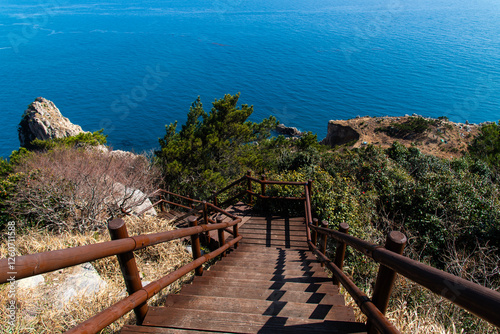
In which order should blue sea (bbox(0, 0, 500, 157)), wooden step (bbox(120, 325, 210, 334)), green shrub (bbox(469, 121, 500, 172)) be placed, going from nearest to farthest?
wooden step (bbox(120, 325, 210, 334)) < green shrub (bbox(469, 121, 500, 172)) < blue sea (bbox(0, 0, 500, 157))

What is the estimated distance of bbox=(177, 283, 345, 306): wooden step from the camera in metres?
3.21

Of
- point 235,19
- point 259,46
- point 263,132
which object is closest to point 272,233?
point 263,132

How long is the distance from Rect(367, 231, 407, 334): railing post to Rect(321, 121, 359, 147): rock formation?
4052 cm

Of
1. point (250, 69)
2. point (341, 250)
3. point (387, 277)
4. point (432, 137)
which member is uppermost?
point (387, 277)

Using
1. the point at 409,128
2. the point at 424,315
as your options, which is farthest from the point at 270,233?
the point at 409,128

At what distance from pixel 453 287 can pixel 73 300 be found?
4358 mm

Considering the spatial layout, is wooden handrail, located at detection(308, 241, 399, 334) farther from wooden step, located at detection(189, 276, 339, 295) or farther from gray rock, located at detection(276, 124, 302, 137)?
gray rock, located at detection(276, 124, 302, 137)

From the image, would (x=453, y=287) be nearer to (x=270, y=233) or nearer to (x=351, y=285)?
(x=351, y=285)

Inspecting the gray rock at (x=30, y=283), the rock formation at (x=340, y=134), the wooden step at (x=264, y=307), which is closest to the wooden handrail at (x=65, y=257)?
the wooden step at (x=264, y=307)

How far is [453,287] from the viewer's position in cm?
134

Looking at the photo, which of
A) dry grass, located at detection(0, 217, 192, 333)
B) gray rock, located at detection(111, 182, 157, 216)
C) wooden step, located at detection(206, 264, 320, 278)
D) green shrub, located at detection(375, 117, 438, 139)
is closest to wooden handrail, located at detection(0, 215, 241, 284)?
dry grass, located at detection(0, 217, 192, 333)

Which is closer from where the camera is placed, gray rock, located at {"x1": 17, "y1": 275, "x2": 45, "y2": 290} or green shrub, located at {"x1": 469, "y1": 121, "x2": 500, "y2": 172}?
gray rock, located at {"x1": 17, "y1": 275, "x2": 45, "y2": 290}

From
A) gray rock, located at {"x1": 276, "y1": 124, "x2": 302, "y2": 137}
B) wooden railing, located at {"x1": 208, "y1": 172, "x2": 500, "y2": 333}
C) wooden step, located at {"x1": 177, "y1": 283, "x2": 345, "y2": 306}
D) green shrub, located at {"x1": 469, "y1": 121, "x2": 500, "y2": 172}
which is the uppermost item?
wooden railing, located at {"x1": 208, "y1": 172, "x2": 500, "y2": 333}

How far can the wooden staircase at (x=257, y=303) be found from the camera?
2508 millimetres
